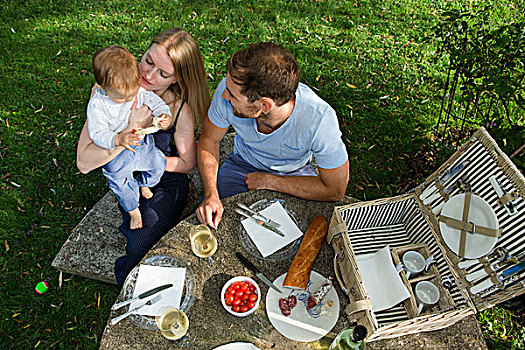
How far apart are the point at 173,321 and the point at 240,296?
0.42 metres

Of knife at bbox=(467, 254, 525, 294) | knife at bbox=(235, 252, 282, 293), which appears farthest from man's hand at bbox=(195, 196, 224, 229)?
knife at bbox=(467, 254, 525, 294)

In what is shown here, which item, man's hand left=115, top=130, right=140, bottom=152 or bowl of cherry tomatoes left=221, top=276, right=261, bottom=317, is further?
man's hand left=115, top=130, right=140, bottom=152

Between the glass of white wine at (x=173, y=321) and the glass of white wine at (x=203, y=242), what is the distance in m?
0.38

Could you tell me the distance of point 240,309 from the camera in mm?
2229

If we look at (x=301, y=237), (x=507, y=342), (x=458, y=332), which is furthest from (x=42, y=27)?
(x=507, y=342)

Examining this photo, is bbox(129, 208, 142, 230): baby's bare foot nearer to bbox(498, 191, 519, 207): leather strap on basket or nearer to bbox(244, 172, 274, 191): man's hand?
bbox(244, 172, 274, 191): man's hand

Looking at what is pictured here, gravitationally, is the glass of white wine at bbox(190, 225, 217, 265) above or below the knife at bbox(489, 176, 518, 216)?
below

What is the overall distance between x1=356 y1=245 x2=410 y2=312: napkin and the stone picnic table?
25 centimetres

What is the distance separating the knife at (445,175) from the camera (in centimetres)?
239

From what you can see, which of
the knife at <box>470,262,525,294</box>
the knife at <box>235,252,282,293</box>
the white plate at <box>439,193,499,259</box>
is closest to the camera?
the knife at <box>470,262,525,294</box>

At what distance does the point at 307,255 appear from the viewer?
7.75ft

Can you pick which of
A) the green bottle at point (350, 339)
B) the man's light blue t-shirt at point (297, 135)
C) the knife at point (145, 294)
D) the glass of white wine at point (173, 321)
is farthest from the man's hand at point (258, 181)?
the green bottle at point (350, 339)

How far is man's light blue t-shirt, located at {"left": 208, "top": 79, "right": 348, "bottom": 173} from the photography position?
9.01ft

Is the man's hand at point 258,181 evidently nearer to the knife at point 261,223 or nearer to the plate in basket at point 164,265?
the knife at point 261,223
